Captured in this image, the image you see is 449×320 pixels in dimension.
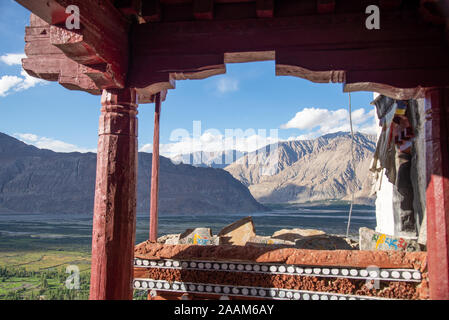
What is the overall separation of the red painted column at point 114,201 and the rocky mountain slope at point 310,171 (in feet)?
260

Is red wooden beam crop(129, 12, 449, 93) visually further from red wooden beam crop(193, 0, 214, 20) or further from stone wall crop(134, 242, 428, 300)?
stone wall crop(134, 242, 428, 300)

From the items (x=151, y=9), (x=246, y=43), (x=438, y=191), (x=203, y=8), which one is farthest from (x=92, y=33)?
(x=438, y=191)

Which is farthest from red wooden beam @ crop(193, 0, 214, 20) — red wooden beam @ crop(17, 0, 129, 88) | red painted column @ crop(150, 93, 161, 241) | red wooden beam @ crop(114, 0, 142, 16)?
red painted column @ crop(150, 93, 161, 241)

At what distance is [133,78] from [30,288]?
11.2 meters

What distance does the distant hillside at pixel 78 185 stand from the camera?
5566cm

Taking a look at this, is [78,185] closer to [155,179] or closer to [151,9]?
[155,179]

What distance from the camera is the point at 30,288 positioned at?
35.9ft

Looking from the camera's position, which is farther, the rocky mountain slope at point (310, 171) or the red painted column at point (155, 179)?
the rocky mountain slope at point (310, 171)

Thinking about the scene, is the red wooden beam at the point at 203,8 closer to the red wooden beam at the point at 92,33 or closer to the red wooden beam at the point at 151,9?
the red wooden beam at the point at 151,9

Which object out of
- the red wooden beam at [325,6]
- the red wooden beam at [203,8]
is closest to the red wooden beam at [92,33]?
the red wooden beam at [203,8]

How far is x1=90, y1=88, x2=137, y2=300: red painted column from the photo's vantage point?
2.75 metres

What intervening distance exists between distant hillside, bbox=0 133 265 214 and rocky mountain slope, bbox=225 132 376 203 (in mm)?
34531

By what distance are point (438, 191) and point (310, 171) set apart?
114m

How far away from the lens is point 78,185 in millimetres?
58156
